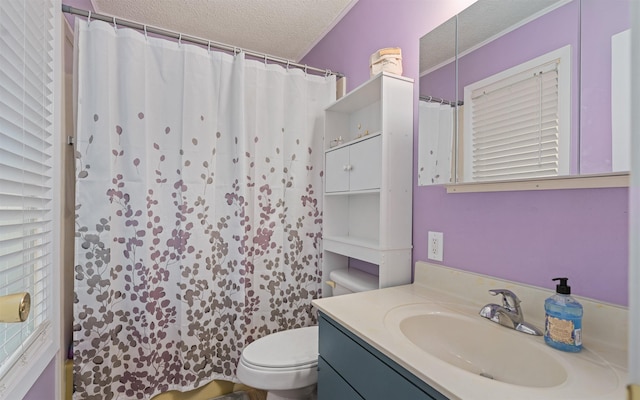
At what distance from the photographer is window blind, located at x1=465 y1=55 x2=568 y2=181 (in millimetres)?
902

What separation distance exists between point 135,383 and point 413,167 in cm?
176

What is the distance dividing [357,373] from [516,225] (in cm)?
73

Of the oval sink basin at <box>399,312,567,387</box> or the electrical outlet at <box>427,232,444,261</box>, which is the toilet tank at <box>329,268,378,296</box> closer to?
the electrical outlet at <box>427,232,444,261</box>

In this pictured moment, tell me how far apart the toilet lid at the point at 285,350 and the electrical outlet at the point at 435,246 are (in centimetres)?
69

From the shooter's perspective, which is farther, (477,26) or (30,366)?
(477,26)

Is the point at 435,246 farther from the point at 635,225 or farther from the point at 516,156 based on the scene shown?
the point at 635,225

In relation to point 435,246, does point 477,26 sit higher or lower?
higher

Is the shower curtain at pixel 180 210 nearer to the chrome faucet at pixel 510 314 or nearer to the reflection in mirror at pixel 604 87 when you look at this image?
the chrome faucet at pixel 510 314

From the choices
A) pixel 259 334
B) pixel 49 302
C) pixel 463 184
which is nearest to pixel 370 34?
pixel 463 184

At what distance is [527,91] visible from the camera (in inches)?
38.1

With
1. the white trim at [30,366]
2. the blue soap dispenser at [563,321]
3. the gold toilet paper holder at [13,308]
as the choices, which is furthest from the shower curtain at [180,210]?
the blue soap dispenser at [563,321]

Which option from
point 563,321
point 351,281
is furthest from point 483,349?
point 351,281

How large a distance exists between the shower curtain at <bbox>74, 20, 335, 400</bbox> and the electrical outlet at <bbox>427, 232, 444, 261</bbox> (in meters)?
0.83

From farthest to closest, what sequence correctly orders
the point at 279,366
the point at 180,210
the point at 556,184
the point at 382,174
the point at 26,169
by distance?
the point at 180,210 < the point at 382,174 < the point at 279,366 < the point at 26,169 < the point at 556,184
